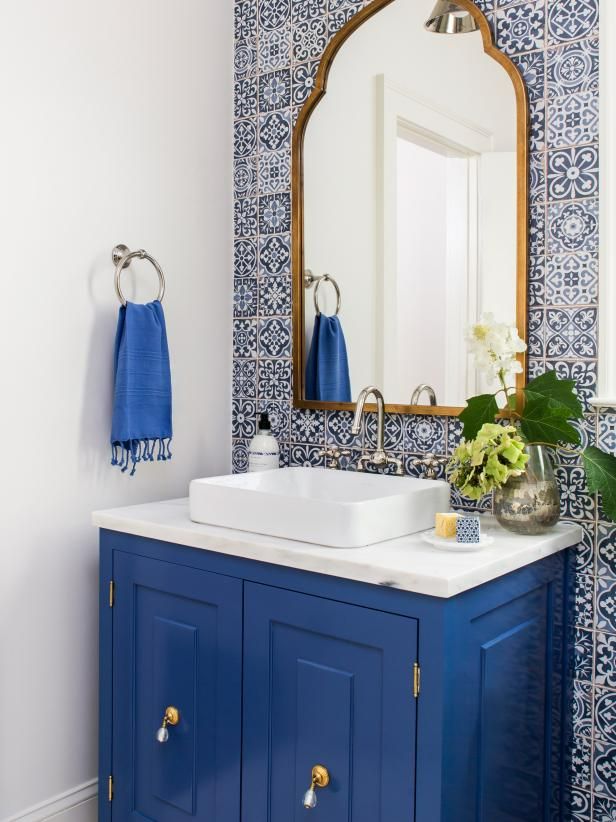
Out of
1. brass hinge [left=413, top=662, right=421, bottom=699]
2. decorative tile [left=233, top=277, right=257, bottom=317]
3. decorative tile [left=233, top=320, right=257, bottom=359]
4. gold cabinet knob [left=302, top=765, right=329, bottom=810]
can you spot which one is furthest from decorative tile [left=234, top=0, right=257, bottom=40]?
gold cabinet knob [left=302, top=765, right=329, bottom=810]

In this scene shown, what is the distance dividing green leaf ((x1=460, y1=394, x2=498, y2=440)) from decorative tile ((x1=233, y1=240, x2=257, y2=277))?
3.00 feet

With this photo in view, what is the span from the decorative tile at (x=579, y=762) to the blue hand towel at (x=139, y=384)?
3.99 ft

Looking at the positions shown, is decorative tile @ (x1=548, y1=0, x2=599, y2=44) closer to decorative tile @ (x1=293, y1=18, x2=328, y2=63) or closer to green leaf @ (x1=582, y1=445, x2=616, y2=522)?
decorative tile @ (x1=293, y1=18, x2=328, y2=63)

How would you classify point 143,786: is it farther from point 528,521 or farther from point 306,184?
point 306,184

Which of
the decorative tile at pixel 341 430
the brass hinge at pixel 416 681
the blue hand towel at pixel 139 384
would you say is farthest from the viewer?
the decorative tile at pixel 341 430

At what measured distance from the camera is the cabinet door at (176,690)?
1643mm

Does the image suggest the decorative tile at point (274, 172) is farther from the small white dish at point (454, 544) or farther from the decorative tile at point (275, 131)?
the small white dish at point (454, 544)

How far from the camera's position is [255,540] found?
1.58 meters

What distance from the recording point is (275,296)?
2287mm

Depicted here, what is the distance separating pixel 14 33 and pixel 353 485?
1314mm

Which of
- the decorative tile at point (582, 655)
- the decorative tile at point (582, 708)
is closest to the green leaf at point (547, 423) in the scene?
the decorative tile at point (582, 655)

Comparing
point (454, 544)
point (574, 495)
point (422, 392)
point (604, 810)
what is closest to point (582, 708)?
point (604, 810)

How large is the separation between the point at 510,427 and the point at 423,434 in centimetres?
38

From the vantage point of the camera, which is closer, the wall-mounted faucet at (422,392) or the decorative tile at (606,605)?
the decorative tile at (606,605)
